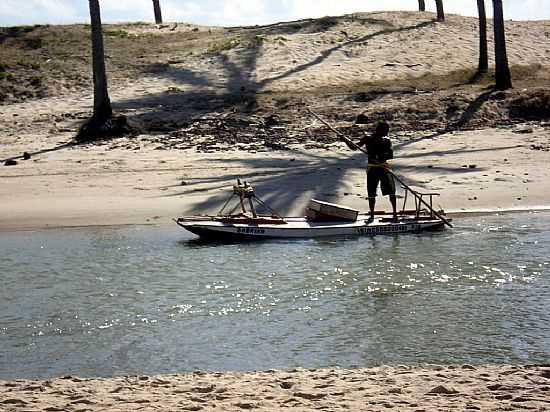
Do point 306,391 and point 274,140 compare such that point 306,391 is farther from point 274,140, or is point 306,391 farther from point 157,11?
point 157,11

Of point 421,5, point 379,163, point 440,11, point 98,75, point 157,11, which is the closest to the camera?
point 379,163

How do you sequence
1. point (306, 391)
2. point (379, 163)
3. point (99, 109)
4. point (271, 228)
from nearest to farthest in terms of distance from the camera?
point (306, 391) → point (271, 228) → point (379, 163) → point (99, 109)

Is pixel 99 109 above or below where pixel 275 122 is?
above

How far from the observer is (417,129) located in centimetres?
2366

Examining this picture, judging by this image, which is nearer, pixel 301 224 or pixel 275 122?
pixel 301 224

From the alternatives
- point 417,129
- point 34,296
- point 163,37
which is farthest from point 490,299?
point 163,37

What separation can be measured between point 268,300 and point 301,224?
13.6 feet

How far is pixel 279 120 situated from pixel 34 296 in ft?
41.2

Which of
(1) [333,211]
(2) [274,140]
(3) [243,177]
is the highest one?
(2) [274,140]

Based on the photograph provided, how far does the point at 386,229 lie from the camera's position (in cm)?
1606

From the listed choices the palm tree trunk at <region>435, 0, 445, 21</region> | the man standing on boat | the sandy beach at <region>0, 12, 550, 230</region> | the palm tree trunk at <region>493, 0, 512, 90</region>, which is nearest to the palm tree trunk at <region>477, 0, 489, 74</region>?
the sandy beach at <region>0, 12, 550, 230</region>

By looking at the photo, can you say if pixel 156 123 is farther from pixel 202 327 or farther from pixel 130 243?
pixel 202 327

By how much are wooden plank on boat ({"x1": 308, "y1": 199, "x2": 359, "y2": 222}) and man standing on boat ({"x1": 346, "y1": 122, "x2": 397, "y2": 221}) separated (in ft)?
1.16

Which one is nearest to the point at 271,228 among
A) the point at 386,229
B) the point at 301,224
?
the point at 301,224
